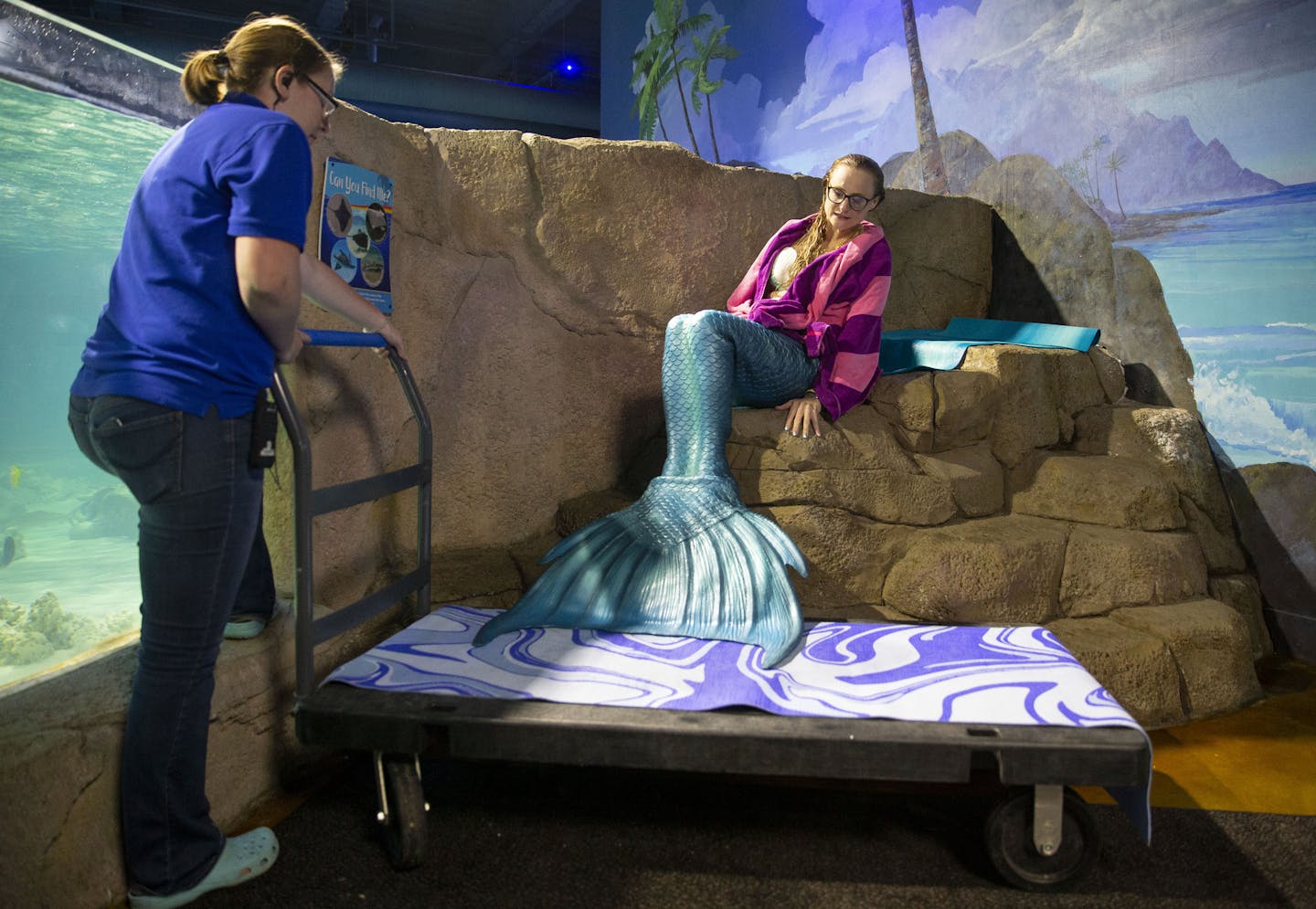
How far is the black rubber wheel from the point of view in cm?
194

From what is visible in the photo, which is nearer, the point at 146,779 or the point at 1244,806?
the point at 146,779

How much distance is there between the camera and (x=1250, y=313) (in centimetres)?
348

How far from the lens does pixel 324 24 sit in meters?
6.00

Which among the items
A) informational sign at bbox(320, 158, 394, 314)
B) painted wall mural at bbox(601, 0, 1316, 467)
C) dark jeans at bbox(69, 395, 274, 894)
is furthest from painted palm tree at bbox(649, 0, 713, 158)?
dark jeans at bbox(69, 395, 274, 894)

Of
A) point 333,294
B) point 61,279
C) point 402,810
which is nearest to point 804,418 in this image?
point 333,294

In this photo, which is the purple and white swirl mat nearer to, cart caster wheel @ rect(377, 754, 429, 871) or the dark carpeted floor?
cart caster wheel @ rect(377, 754, 429, 871)

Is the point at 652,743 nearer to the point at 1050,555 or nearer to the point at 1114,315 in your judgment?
the point at 1050,555

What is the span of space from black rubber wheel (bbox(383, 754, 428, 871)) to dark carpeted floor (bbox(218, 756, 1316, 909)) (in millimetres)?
39

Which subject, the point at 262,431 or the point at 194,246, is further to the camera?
the point at 262,431

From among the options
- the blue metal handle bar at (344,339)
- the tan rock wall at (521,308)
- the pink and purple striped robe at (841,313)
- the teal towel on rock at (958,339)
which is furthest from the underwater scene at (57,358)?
the teal towel on rock at (958,339)

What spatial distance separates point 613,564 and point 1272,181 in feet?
9.35

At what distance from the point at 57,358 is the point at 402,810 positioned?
1552 centimetres

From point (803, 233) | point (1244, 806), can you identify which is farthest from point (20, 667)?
point (1244, 806)

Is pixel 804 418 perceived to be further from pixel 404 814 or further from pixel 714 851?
pixel 404 814
